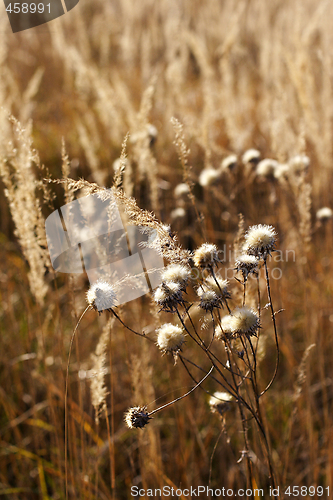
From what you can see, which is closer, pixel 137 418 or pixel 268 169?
pixel 137 418

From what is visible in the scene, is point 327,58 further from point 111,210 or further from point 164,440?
point 164,440

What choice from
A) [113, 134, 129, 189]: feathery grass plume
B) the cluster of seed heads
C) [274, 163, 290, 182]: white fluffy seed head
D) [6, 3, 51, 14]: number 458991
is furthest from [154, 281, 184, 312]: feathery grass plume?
[6, 3, 51, 14]: number 458991

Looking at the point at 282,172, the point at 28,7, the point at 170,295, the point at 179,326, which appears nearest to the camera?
the point at 170,295

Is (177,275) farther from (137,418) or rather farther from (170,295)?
(137,418)

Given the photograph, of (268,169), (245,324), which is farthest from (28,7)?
(245,324)

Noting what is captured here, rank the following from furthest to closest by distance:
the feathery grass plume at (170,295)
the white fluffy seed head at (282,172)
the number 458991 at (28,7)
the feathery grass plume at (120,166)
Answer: the number 458991 at (28,7), the white fluffy seed head at (282,172), the feathery grass plume at (120,166), the feathery grass plume at (170,295)

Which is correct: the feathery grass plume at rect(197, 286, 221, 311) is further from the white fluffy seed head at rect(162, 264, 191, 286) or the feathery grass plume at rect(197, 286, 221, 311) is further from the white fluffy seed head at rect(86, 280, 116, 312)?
the white fluffy seed head at rect(86, 280, 116, 312)

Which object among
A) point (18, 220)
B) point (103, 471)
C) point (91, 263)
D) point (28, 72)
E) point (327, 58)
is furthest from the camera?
point (28, 72)

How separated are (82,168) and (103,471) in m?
2.45

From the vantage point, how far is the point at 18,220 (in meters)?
1.03

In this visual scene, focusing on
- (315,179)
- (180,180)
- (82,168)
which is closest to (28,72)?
(82,168)

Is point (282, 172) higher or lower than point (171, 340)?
higher

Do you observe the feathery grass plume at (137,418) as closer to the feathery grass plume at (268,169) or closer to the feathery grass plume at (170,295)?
the feathery grass plume at (170,295)

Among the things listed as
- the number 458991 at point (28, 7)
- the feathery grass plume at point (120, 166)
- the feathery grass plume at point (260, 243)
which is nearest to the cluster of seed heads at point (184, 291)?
the feathery grass plume at point (260, 243)
